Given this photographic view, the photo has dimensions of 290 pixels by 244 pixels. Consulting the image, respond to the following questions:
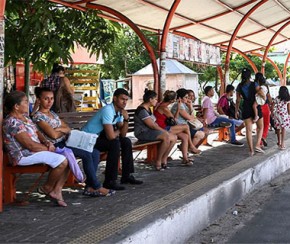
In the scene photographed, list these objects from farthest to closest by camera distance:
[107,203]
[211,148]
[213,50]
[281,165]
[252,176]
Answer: [213,50]
[211,148]
[281,165]
[252,176]
[107,203]

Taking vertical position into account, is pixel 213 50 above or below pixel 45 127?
above

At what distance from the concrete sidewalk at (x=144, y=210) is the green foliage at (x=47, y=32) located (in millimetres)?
1842

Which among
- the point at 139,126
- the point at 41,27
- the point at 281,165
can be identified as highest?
the point at 41,27

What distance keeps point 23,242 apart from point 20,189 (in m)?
2.53

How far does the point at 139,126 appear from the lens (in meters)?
8.15

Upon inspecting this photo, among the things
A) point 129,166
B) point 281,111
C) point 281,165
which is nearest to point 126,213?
point 129,166

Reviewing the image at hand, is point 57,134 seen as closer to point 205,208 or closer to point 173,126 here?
point 205,208

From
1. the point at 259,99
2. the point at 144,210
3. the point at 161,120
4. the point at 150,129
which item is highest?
the point at 259,99

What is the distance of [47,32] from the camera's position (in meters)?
6.93

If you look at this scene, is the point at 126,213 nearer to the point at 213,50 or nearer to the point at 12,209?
the point at 12,209

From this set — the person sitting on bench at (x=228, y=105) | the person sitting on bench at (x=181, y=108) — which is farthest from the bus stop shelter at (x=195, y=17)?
the person sitting on bench at (x=228, y=105)

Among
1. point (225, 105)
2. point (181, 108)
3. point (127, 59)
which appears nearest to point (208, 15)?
point (225, 105)

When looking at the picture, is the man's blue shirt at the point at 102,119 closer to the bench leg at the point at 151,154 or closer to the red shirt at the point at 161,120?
the red shirt at the point at 161,120

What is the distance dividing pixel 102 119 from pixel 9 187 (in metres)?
1.45
